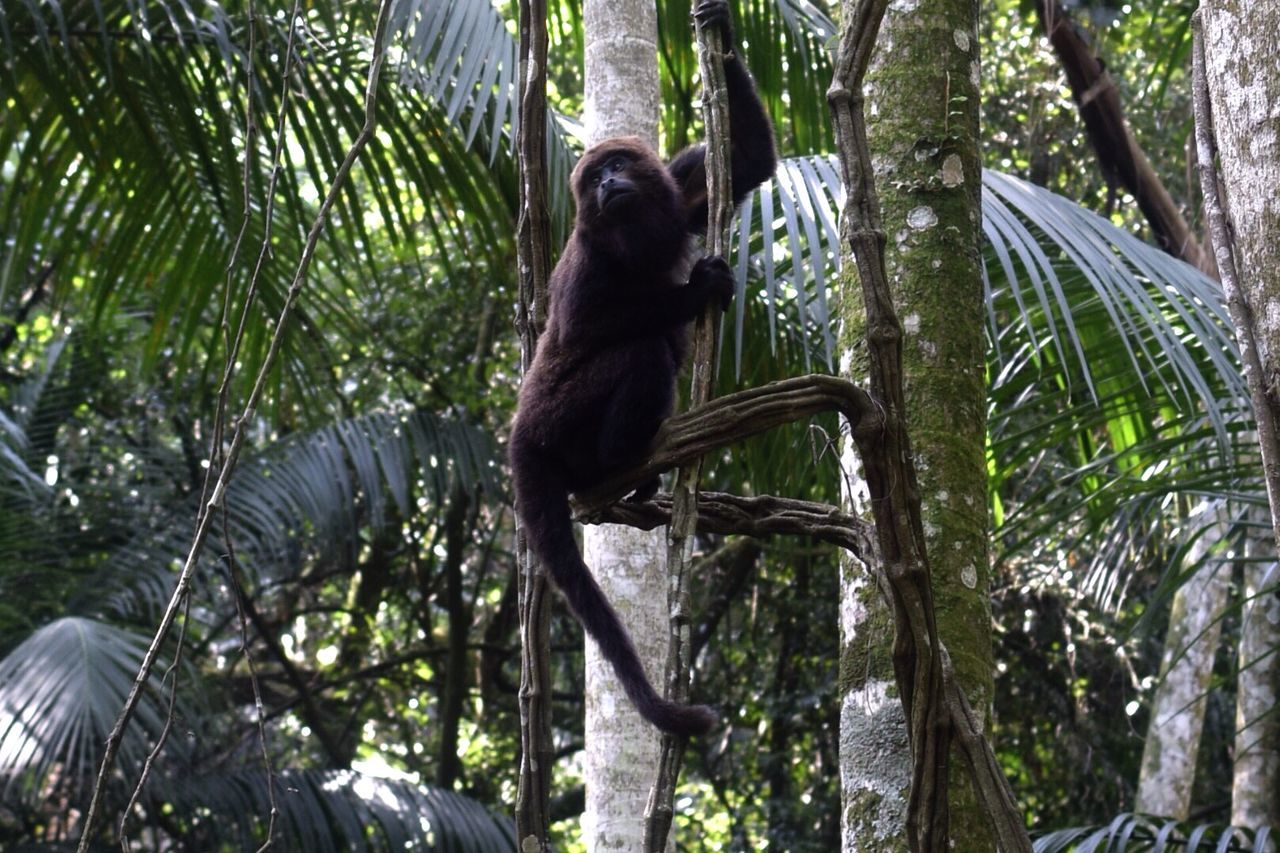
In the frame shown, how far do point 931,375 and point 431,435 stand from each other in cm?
456

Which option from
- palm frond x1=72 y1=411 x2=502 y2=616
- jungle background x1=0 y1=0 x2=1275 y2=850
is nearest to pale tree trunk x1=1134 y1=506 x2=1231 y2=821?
jungle background x1=0 y1=0 x2=1275 y2=850

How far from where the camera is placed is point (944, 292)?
90.4 inches

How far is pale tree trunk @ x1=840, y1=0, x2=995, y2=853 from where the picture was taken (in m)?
2.11

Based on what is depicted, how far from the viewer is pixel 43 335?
8.51 meters

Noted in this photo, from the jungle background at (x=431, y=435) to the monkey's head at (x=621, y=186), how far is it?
8.6 inches

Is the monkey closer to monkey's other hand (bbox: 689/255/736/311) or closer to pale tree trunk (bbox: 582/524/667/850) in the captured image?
monkey's other hand (bbox: 689/255/736/311)

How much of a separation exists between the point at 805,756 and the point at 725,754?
0.58 meters

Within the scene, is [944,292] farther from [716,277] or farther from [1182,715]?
[1182,715]

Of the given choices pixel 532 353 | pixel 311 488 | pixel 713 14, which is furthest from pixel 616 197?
pixel 311 488

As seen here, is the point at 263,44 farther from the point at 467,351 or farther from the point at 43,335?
the point at 43,335

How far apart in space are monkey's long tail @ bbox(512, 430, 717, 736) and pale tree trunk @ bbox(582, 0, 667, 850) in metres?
0.54

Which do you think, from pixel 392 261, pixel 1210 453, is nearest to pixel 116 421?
pixel 392 261

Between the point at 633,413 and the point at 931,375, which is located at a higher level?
the point at 633,413

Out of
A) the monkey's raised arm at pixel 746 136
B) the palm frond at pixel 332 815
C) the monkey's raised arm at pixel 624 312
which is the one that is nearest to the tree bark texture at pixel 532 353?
the monkey's raised arm at pixel 624 312
